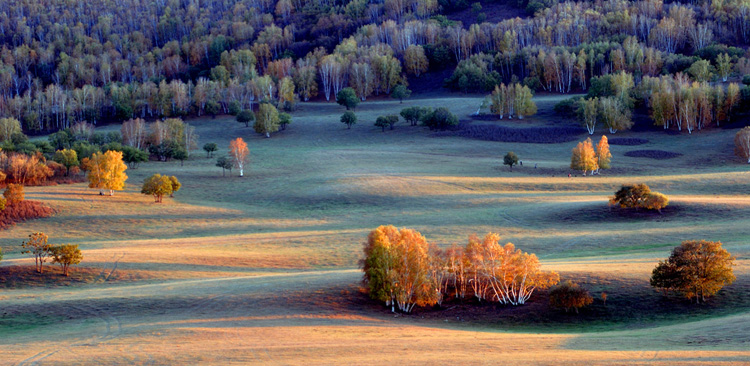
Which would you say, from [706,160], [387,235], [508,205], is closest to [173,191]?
[508,205]

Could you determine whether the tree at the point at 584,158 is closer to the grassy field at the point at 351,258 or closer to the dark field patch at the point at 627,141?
the grassy field at the point at 351,258

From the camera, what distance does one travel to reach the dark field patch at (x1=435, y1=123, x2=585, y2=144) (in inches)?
4782

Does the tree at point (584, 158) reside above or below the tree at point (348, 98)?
below

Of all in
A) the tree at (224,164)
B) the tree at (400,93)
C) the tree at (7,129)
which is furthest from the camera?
the tree at (400,93)

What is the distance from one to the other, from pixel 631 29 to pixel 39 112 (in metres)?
152

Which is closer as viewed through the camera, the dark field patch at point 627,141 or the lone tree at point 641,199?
the lone tree at point 641,199

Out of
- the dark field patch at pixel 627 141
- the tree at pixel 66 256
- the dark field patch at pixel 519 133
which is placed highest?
the dark field patch at pixel 519 133

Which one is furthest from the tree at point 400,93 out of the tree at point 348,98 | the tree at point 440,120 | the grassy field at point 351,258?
the grassy field at point 351,258

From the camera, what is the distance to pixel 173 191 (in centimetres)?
8600

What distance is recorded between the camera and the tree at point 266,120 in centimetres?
13288

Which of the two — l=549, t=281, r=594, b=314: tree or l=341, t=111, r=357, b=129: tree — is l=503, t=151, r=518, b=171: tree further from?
l=549, t=281, r=594, b=314: tree

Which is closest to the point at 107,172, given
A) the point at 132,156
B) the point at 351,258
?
the point at 132,156

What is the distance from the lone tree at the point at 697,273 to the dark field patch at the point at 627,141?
254 ft

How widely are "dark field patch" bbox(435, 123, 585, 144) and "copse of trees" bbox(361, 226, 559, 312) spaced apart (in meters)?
80.2
